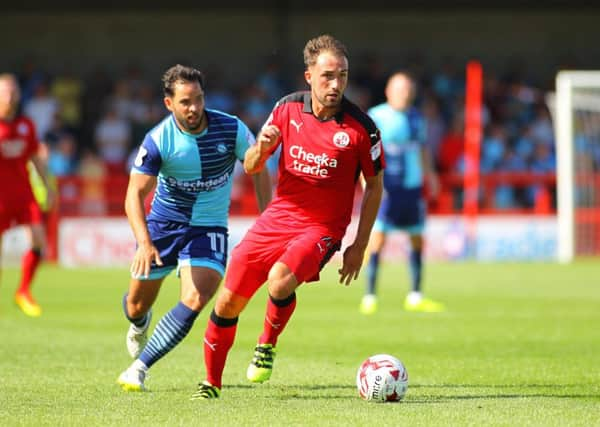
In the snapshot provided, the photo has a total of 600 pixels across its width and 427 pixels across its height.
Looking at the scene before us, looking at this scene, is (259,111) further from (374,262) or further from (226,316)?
(226,316)

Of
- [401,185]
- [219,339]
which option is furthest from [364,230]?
[401,185]

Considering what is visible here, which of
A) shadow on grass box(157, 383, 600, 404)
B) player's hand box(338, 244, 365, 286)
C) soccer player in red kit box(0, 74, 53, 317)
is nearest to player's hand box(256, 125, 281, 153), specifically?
player's hand box(338, 244, 365, 286)

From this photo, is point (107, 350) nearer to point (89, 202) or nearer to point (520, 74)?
point (89, 202)

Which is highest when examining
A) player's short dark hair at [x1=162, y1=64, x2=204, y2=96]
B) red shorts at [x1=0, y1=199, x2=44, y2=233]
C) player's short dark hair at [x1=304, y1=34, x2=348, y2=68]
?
red shorts at [x1=0, y1=199, x2=44, y2=233]

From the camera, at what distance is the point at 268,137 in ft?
24.9

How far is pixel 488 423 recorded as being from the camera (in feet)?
23.2

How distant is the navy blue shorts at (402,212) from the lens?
49.5 feet

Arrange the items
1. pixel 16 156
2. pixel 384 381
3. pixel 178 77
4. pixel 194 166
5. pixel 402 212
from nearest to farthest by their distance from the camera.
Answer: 1. pixel 384 381
2. pixel 178 77
3. pixel 194 166
4. pixel 16 156
5. pixel 402 212

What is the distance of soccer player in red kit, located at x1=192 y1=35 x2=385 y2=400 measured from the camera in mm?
8031

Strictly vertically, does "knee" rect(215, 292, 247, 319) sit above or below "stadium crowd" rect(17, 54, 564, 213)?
below

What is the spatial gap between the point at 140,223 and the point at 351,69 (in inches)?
839

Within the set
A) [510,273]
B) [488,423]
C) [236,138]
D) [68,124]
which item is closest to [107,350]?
[236,138]

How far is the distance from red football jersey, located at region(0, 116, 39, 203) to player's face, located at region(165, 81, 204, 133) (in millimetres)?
6193

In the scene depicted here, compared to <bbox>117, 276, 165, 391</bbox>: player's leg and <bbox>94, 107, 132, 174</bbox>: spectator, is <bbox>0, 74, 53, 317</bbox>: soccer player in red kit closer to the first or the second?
<bbox>117, 276, 165, 391</bbox>: player's leg
